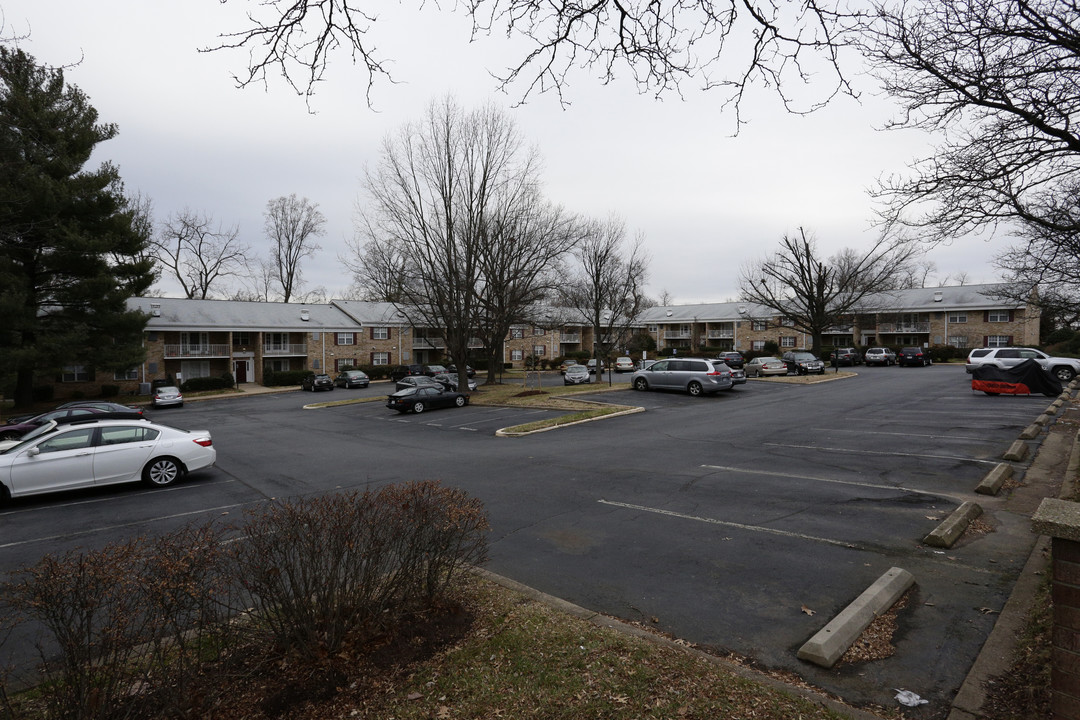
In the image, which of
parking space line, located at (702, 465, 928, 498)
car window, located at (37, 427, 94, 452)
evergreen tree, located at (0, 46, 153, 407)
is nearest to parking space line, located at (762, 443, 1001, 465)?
parking space line, located at (702, 465, 928, 498)

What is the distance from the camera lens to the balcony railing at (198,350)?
42.9 meters

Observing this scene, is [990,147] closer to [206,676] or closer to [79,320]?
[206,676]

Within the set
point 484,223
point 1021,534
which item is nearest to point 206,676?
point 1021,534

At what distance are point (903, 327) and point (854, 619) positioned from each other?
64698 mm

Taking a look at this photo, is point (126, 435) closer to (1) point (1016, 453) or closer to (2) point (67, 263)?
(1) point (1016, 453)

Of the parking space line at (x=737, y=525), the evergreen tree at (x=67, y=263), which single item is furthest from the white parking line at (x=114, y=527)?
the evergreen tree at (x=67, y=263)

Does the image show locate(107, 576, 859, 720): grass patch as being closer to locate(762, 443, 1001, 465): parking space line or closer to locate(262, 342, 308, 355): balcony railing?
locate(762, 443, 1001, 465): parking space line

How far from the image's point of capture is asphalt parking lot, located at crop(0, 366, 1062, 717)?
4664mm

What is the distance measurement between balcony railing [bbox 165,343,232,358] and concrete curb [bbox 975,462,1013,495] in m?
49.8

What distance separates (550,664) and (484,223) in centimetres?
2786

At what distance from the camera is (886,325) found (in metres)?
58.3

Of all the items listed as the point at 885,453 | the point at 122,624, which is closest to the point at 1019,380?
the point at 885,453

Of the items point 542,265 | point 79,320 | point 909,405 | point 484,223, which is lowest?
point 909,405

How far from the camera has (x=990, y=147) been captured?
776cm
